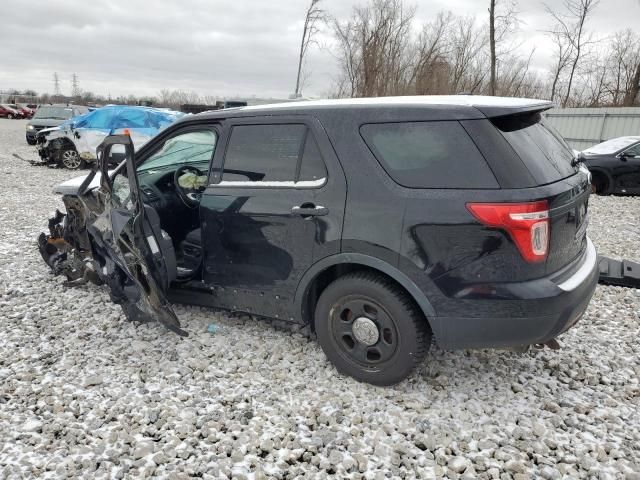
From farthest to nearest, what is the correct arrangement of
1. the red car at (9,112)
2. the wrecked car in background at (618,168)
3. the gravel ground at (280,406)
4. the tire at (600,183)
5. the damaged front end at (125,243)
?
1. the red car at (9,112)
2. the tire at (600,183)
3. the wrecked car in background at (618,168)
4. the damaged front end at (125,243)
5. the gravel ground at (280,406)

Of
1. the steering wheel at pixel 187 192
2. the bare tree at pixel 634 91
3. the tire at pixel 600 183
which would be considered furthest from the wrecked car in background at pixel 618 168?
the bare tree at pixel 634 91

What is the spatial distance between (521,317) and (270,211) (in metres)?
1.70

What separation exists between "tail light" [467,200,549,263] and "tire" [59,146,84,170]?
538 inches

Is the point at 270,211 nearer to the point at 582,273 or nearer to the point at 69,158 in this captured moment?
the point at 582,273

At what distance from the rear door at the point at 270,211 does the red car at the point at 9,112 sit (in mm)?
52813

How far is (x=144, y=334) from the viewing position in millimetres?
3916

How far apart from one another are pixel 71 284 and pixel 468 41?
2907cm

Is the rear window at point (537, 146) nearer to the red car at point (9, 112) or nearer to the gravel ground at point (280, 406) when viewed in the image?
the gravel ground at point (280, 406)

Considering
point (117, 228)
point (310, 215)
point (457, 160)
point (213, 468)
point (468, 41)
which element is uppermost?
point (468, 41)

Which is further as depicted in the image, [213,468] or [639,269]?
[639,269]

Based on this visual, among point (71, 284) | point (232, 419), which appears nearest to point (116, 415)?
point (232, 419)

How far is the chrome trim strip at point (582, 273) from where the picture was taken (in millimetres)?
2755

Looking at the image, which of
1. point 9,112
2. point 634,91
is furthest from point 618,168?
point 9,112

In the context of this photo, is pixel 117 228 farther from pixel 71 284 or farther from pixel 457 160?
pixel 457 160
